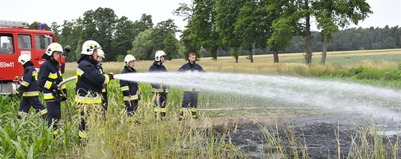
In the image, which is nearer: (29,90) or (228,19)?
(29,90)

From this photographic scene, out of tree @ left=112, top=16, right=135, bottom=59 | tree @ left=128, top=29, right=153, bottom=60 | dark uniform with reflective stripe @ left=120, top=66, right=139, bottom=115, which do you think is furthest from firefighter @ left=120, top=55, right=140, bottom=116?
tree @ left=112, top=16, right=135, bottom=59

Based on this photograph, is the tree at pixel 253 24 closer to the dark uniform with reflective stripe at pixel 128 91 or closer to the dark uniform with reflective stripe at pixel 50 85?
the dark uniform with reflective stripe at pixel 128 91

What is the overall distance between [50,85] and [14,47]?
21.5 feet

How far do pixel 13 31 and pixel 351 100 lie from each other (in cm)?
943

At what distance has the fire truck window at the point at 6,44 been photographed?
41.3 feet

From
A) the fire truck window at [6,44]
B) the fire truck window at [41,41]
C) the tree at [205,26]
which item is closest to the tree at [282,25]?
the tree at [205,26]

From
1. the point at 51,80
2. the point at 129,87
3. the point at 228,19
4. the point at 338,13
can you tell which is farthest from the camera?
the point at 228,19

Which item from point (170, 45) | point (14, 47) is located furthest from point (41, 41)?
point (170, 45)

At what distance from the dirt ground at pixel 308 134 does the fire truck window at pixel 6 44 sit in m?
6.84

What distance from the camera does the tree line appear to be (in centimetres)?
2747

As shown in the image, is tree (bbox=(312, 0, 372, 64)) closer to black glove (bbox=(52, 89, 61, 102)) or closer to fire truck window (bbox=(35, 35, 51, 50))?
fire truck window (bbox=(35, 35, 51, 50))

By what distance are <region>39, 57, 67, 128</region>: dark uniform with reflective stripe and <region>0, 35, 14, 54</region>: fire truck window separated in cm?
Answer: 632

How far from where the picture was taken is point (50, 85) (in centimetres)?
698

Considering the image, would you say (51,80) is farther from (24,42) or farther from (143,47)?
(143,47)
